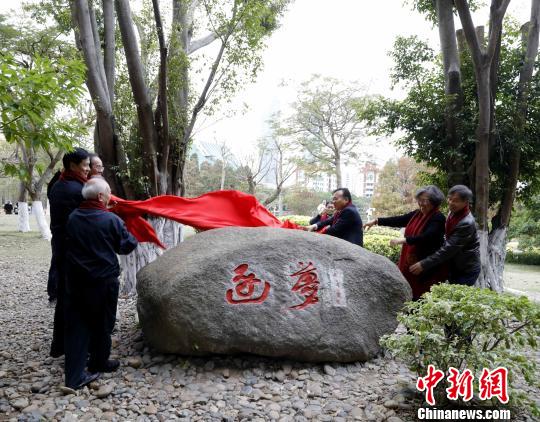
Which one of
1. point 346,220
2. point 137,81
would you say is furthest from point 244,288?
point 137,81

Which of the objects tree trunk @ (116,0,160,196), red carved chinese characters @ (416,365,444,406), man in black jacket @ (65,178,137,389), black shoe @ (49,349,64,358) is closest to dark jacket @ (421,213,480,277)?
red carved chinese characters @ (416,365,444,406)

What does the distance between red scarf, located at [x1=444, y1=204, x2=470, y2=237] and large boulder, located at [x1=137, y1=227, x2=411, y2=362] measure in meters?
0.61

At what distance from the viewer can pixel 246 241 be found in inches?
148

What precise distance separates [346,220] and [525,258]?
58.6 feet

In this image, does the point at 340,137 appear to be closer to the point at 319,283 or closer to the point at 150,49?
the point at 150,49

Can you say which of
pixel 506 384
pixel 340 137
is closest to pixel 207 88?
pixel 506 384

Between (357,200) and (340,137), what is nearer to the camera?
(340,137)

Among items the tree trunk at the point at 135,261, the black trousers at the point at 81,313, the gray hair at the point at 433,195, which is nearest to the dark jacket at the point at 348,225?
the gray hair at the point at 433,195

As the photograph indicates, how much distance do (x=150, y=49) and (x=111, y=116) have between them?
1.92 metres

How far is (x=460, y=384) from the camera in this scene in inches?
99.8

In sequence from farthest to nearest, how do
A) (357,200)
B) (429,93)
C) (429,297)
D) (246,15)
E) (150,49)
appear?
(357,200)
(150,49)
(429,93)
(246,15)
(429,297)

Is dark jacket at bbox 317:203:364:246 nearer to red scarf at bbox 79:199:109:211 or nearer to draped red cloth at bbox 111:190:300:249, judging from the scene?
draped red cloth at bbox 111:190:300:249

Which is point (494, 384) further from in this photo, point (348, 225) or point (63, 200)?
point (63, 200)

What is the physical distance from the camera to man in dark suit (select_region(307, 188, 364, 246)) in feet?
14.5
